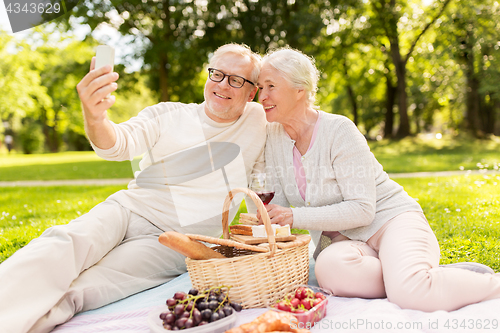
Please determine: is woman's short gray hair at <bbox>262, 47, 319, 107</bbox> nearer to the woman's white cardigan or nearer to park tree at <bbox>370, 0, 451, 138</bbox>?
the woman's white cardigan

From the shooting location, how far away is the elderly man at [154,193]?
8.45 ft

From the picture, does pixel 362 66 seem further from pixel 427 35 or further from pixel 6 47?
pixel 6 47

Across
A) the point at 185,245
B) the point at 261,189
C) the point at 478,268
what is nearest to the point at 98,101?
the point at 185,245

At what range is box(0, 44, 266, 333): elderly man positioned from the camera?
8.45 feet

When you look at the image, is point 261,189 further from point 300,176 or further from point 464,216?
point 464,216

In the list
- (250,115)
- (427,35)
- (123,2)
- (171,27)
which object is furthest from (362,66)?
(250,115)

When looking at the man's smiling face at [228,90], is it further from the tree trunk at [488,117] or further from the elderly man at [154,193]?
the tree trunk at [488,117]

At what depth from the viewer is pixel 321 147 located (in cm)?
312

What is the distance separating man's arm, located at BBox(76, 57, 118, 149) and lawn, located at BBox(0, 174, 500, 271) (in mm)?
2348

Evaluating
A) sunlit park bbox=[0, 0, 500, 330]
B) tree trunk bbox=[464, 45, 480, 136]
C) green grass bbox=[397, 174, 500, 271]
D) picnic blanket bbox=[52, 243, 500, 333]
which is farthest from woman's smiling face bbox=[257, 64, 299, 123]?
tree trunk bbox=[464, 45, 480, 136]

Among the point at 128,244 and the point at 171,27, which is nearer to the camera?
the point at 128,244

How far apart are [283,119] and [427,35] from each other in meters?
21.3

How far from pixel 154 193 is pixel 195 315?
140cm

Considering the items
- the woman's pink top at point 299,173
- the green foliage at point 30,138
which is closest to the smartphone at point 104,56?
the woman's pink top at point 299,173
